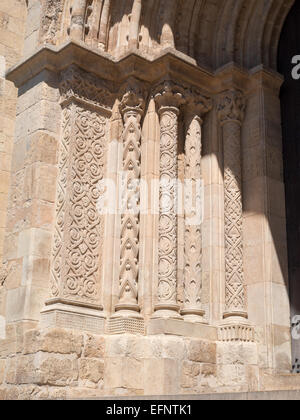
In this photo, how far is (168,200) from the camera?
8.18 meters

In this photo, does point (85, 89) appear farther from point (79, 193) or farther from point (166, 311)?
point (166, 311)

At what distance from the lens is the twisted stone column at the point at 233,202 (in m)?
8.18

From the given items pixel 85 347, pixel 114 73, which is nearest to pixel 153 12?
pixel 114 73

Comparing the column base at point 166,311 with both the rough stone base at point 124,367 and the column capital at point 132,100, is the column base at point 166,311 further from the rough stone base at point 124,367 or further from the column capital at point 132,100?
the column capital at point 132,100

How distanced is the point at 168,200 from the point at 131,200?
0.49 m

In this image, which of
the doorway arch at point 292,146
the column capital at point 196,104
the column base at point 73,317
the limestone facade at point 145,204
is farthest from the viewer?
the column capital at point 196,104

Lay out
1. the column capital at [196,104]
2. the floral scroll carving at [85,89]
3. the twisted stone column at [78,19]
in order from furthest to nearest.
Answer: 1. the column capital at [196,104]
2. the twisted stone column at [78,19]
3. the floral scroll carving at [85,89]

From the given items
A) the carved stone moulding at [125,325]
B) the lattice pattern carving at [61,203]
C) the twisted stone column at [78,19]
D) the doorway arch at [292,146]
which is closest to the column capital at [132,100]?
the lattice pattern carving at [61,203]

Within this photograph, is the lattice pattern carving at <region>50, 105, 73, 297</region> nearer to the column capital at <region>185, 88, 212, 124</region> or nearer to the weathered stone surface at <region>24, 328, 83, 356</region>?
the weathered stone surface at <region>24, 328, 83, 356</region>

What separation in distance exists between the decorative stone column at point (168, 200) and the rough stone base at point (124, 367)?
531 millimetres

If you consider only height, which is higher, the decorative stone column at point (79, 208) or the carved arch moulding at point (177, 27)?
the carved arch moulding at point (177, 27)

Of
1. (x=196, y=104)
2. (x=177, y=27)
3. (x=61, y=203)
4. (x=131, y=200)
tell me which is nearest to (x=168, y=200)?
(x=131, y=200)

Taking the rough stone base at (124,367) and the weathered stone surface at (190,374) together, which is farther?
the weathered stone surface at (190,374)

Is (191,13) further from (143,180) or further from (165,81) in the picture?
(143,180)
